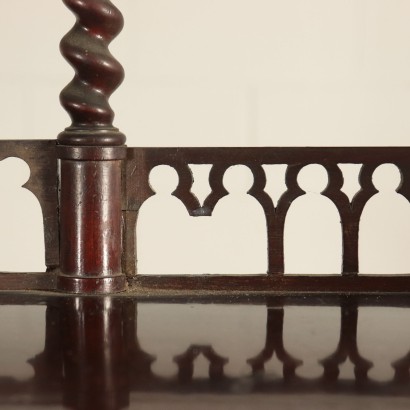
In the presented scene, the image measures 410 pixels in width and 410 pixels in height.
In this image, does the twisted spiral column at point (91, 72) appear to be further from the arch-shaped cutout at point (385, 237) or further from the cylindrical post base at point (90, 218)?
the arch-shaped cutout at point (385, 237)

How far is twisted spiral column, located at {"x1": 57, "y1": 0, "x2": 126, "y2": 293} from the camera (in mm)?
1041

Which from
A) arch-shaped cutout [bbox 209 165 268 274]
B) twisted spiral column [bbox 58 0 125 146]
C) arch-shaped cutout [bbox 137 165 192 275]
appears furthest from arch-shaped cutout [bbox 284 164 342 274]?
twisted spiral column [bbox 58 0 125 146]

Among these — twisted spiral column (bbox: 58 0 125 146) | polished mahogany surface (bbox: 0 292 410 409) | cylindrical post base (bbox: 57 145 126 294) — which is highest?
twisted spiral column (bbox: 58 0 125 146)

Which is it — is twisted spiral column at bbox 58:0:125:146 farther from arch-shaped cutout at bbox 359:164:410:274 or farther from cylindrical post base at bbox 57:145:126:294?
arch-shaped cutout at bbox 359:164:410:274

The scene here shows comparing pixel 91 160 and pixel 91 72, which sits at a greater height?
pixel 91 72

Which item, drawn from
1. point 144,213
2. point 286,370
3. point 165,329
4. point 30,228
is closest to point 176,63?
point 144,213

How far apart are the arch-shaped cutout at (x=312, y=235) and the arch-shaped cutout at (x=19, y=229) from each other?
574 millimetres

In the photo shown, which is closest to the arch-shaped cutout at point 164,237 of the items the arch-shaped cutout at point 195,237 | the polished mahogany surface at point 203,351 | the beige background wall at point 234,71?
the arch-shaped cutout at point 195,237

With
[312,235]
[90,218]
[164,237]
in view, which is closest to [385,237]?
[312,235]

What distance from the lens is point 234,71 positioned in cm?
178

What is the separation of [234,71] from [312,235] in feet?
1.37

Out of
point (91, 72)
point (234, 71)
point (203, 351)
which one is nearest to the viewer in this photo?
point (203, 351)

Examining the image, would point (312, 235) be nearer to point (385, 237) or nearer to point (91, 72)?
point (385, 237)

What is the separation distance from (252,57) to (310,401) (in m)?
1.15
